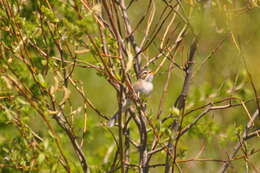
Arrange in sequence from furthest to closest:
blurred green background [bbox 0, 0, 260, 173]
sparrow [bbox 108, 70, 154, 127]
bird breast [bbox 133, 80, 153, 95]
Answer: bird breast [bbox 133, 80, 153, 95] < sparrow [bbox 108, 70, 154, 127] < blurred green background [bbox 0, 0, 260, 173]

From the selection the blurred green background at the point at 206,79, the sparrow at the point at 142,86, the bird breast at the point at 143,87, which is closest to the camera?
the blurred green background at the point at 206,79

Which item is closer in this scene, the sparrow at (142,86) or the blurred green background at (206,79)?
the blurred green background at (206,79)

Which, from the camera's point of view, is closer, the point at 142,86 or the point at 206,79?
the point at 142,86

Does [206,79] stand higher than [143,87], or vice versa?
[206,79]

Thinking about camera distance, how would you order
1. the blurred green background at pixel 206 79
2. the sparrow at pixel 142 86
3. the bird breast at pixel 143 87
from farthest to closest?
the bird breast at pixel 143 87
the sparrow at pixel 142 86
the blurred green background at pixel 206 79

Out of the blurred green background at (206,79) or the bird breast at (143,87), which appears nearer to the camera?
the blurred green background at (206,79)

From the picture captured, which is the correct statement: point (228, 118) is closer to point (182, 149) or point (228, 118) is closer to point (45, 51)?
point (182, 149)

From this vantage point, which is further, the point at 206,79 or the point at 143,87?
the point at 206,79

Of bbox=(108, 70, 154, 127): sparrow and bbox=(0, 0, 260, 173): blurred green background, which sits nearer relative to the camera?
bbox=(0, 0, 260, 173): blurred green background

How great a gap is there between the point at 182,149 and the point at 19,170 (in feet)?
3.44

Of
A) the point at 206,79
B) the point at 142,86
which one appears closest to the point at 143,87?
the point at 142,86

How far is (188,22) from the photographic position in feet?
6.37

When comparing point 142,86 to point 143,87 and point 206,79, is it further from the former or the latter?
point 206,79

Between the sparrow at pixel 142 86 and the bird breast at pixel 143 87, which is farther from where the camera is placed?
the bird breast at pixel 143 87
